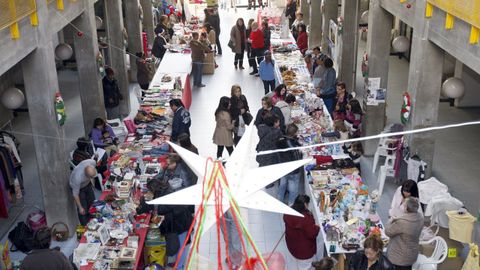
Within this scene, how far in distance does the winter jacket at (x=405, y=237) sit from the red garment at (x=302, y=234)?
41.8 inches

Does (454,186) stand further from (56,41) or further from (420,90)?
(56,41)

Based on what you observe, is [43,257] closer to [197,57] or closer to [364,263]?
[364,263]

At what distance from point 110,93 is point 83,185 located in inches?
174

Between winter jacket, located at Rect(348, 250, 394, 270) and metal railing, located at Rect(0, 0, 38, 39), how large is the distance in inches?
197

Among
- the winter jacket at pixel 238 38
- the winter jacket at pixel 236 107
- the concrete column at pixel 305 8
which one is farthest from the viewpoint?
the concrete column at pixel 305 8

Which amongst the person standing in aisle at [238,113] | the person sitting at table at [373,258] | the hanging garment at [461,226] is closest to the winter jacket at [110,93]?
the person standing in aisle at [238,113]

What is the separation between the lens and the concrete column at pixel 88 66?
12.2 meters

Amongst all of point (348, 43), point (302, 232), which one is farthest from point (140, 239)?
point (348, 43)

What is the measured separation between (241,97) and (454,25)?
15.7 feet

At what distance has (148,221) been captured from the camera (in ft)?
29.3

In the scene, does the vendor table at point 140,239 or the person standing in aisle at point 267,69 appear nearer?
the vendor table at point 140,239

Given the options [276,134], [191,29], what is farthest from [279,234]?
[191,29]

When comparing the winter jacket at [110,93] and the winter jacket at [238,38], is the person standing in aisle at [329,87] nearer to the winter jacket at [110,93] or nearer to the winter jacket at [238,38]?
the winter jacket at [110,93]

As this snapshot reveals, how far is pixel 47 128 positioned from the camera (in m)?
9.55
